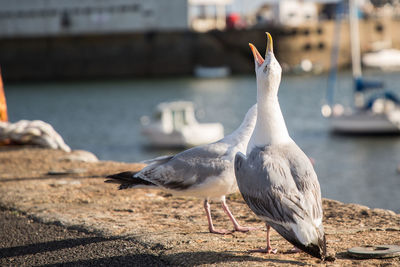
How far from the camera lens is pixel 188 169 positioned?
212 inches

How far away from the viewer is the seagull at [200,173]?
5.31 m

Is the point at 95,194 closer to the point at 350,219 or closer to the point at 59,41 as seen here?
the point at 350,219

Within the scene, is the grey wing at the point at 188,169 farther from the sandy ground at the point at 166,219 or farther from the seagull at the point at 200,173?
the sandy ground at the point at 166,219

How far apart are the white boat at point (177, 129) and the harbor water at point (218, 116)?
0.67 m

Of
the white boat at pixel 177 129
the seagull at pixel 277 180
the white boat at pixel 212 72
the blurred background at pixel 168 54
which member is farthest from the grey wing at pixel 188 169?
the white boat at pixel 212 72

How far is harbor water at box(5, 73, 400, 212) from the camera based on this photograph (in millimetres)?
24656

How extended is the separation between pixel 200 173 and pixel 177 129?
1018 inches

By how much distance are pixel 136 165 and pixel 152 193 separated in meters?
1.51

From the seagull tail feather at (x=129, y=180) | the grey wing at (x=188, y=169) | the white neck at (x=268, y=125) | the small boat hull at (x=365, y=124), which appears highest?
the white neck at (x=268, y=125)

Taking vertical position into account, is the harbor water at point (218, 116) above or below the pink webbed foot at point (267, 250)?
below

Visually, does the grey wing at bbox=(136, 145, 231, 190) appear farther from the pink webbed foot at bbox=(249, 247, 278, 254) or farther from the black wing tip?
the black wing tip

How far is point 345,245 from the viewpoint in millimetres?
5031

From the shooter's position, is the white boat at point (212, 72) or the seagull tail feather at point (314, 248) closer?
the seagull tail feather at point (314, 248)

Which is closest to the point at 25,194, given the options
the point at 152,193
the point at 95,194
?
the point at 95,194
